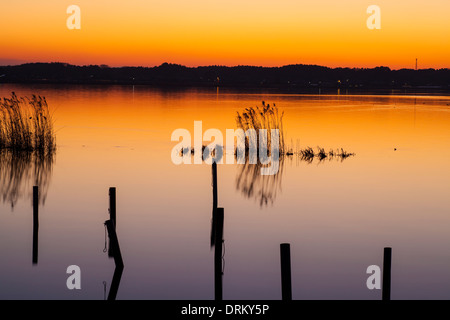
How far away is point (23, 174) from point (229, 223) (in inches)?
463

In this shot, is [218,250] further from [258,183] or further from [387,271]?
[258,183]

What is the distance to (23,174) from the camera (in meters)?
31.0

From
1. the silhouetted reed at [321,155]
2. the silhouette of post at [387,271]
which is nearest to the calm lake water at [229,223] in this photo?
the silhouetted reed at [321,155]

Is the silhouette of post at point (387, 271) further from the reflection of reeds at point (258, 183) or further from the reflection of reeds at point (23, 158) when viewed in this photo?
the reflection of reeds at point (23, 158)

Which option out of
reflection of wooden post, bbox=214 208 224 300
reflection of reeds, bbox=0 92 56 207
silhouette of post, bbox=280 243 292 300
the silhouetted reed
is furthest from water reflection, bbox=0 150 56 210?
silhouette of post, bbox=280 243 292 300

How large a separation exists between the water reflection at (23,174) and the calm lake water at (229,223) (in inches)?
3.6

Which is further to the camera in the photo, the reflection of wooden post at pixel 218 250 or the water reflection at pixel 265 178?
the water reflection at pixel 265 178

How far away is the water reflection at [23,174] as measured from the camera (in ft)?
90.1

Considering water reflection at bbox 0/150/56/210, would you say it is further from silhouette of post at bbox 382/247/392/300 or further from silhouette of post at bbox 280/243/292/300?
silhouette of post at bbox 382/247/392/300

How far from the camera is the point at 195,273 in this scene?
57.0 ft

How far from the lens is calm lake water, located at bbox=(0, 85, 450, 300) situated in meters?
16.6

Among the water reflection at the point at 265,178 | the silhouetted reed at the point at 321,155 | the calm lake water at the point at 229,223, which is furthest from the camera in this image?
the silhouetted reed at the point at 321,155
